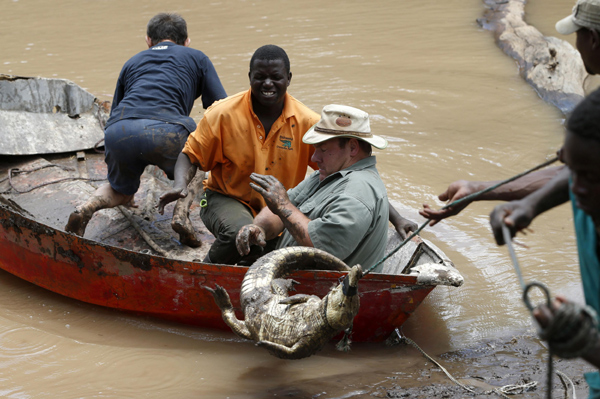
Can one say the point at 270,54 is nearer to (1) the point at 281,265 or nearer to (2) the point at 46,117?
(1) the point at 281,265

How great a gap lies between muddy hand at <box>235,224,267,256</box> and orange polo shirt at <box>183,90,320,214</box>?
0.73 metres

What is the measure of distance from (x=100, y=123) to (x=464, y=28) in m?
9.31

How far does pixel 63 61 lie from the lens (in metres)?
12.1

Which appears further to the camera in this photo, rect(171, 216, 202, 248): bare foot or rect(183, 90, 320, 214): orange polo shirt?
A: rect(171, 216, 202, 248): bare foot

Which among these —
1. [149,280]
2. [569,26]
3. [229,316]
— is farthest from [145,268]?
[569,26]

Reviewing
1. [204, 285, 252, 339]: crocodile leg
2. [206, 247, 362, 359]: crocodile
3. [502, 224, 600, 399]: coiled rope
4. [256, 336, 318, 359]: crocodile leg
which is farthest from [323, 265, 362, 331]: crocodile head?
[502, 224, 600, 399]: coiled rope

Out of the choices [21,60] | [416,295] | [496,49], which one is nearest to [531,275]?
[416,295]

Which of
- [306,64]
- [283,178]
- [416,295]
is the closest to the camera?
[416,295]

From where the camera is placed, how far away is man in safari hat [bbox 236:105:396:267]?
12.0 ft

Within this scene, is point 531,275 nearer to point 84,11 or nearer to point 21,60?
point 21,60

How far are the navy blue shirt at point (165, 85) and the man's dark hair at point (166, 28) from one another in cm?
14

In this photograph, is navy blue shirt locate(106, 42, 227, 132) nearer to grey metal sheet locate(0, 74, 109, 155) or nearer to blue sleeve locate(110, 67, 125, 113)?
blue sleeve locate(110, 67, 125, 113)

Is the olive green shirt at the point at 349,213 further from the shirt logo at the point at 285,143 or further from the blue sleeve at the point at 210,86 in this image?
the blue sleeve at the point at 210,86

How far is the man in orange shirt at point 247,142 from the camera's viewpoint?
4391 millimetres
